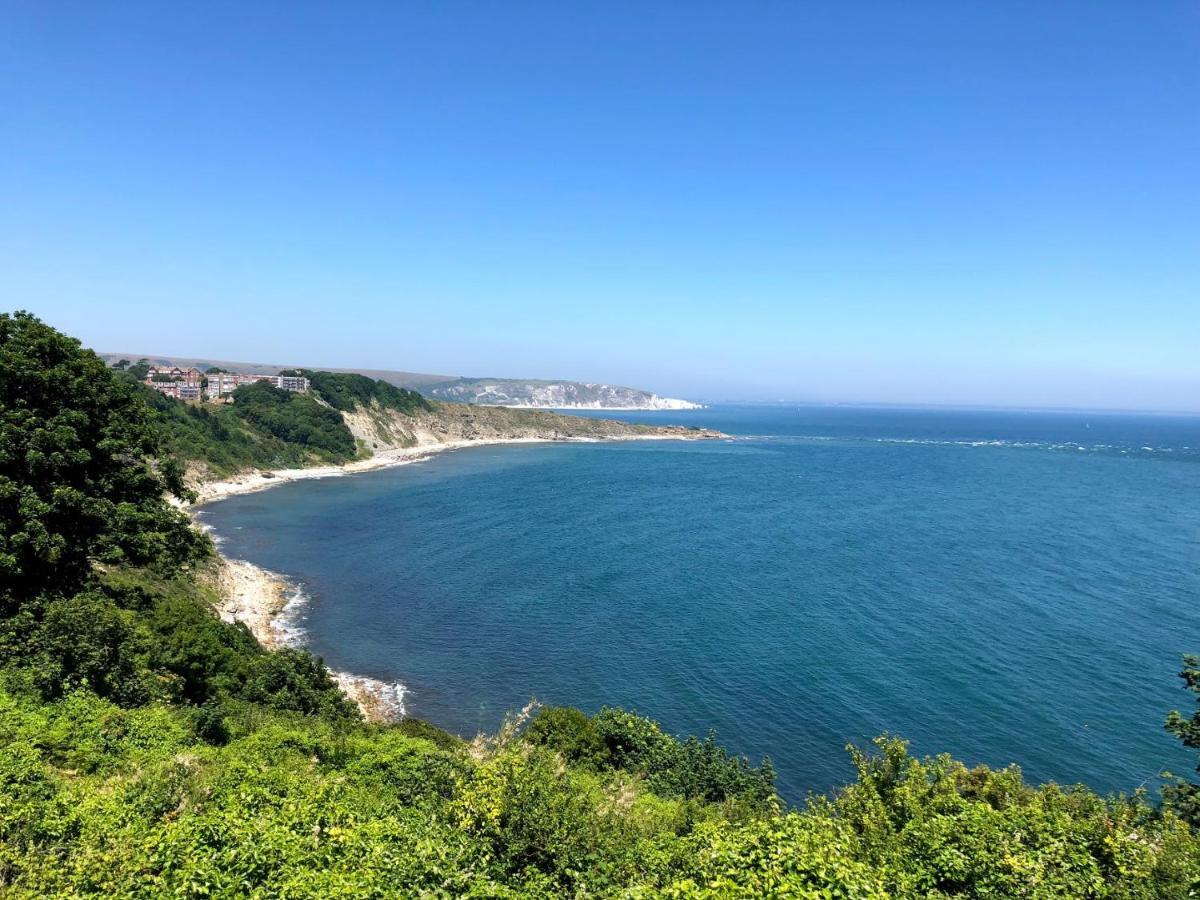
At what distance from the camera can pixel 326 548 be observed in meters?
67.9

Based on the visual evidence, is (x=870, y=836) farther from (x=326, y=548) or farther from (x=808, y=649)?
(x=326, y=548)

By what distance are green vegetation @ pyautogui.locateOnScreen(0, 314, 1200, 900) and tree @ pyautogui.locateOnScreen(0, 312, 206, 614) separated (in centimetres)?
10

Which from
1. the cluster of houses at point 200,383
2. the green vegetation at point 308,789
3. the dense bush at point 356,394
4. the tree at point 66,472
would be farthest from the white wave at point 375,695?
the dense bush at point 356,394

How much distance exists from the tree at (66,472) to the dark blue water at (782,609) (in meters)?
17.1

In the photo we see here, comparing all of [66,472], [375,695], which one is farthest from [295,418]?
[66,472]

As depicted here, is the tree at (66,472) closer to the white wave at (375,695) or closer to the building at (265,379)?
the white wave at (375,695)

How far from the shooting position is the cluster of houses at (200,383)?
135375 mm

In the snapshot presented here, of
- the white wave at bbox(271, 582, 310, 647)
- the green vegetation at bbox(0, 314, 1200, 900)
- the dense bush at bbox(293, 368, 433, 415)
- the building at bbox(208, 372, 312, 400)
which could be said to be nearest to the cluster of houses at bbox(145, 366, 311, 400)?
the building at bbox(208, 372, 312, 400)

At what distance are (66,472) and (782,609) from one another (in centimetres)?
4666

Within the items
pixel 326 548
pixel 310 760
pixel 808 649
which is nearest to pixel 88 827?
pixel 310 760

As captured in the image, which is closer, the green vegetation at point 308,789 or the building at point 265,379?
the green vegetation at point 308,789

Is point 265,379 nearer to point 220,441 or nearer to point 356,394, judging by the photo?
point 356,394

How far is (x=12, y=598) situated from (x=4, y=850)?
20.0 metres

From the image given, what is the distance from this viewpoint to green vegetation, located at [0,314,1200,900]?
11.2 m
